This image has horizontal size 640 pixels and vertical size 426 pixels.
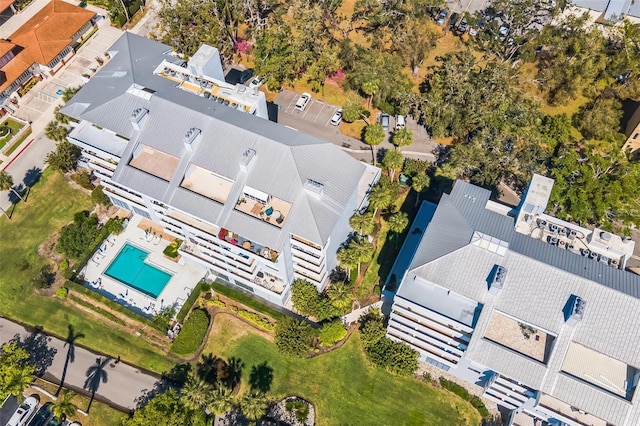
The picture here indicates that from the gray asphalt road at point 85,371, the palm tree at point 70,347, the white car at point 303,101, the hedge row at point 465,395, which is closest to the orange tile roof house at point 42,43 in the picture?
the white car at point 303,101

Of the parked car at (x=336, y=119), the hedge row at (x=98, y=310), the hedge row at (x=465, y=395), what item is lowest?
the hedge row at (x=98, y=310)

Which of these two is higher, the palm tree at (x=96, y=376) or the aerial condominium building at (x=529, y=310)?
the aerial condominium building at (x=529, y=310)

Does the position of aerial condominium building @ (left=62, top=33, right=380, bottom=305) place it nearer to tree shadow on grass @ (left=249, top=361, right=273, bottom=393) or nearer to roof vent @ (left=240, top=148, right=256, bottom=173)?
roof vent @ (left=240, top=148, right=256, bottom=173)

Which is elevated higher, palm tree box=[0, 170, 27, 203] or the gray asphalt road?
palm tree box=[0, 170, 27, 203]

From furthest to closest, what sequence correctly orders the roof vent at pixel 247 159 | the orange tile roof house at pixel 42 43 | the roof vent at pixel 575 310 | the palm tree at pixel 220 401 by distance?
the orange tile roof house at pixel 42 43
the roof vent at pixel 247 159
the palm tree at pixel 220 401
the roof vent at pixel 575 310

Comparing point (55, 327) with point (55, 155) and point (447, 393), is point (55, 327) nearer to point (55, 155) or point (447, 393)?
point (55, 155)

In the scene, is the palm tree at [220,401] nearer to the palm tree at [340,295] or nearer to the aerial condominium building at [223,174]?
the aerial condominium building at [223,174]

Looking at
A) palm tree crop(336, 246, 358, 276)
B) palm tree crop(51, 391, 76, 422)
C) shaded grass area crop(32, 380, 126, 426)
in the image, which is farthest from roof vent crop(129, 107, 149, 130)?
shaded grass area crop(32, 380, 126, 426)
